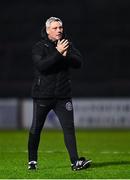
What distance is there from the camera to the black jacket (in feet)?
29.6

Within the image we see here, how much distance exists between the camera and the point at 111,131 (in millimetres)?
19891

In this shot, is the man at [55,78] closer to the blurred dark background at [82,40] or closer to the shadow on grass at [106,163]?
the shadow on grass at [106,163]

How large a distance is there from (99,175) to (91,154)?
3508mm

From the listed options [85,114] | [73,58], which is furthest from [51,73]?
[85,114]

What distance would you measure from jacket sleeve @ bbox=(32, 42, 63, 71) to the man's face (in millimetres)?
175

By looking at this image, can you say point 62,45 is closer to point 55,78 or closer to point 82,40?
point 55,78

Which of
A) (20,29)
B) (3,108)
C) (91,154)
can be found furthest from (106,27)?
(91,154)

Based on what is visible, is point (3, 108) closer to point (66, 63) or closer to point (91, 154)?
point (91, 154)

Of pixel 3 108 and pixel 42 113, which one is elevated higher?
pixel 42 113

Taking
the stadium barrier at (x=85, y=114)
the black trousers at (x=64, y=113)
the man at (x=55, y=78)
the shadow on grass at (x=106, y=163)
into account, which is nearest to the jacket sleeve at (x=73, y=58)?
the man at (x=55, y=78)

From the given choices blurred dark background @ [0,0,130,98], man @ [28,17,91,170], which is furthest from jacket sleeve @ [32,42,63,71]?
blurred dark background @ [0,0,130,98]

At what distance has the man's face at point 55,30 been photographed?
890 cm

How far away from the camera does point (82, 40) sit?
2811cm

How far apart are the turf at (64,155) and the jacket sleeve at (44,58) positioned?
52.5 inches
